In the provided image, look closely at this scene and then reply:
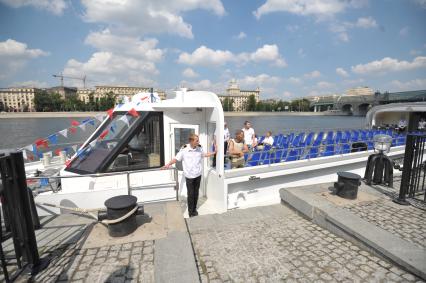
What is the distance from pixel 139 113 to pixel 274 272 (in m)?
4.33

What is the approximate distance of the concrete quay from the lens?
312 cm

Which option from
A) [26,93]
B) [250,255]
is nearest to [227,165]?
[250,255]

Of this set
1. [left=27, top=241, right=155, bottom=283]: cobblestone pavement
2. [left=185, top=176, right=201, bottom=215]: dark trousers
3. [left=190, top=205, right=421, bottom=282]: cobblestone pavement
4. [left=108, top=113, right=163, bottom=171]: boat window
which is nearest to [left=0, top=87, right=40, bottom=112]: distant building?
[left=108, top=113, right=163, bottom=171]: boat window

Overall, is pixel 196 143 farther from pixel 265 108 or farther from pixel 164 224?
pixel 265 108

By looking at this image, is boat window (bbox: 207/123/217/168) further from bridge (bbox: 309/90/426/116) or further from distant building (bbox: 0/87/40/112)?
distant building (bbox: 0/87/40/112)

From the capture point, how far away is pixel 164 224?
13.1ft

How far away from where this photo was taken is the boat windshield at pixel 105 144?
5.28m

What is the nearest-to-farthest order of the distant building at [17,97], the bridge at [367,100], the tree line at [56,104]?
1. the bridge at [367,100]
2. the tree line at [56,104]
3. the distant building at [17,97]

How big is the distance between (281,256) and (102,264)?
2.37 meters

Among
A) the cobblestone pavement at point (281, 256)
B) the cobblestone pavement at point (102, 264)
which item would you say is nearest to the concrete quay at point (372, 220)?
the cobblestone pavement at point (281, 256)

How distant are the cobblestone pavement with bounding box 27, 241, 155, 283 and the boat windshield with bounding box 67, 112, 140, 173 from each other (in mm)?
2164

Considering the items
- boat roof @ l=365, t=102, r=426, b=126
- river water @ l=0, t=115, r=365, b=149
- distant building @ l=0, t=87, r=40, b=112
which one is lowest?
river water @ l=0, t=115, r=365, b=149

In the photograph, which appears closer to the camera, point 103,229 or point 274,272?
point 274,272

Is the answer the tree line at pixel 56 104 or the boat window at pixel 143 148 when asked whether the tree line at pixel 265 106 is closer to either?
the tree line at pixel 56 104
